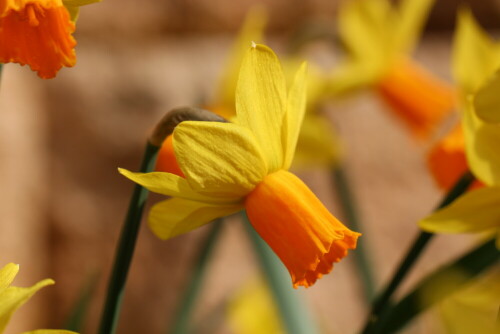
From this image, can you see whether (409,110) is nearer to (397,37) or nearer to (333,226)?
(397,37)

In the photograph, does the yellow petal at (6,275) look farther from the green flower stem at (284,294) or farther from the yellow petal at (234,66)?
the yellow petal at (234,66)

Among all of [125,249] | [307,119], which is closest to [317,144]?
[307,119]

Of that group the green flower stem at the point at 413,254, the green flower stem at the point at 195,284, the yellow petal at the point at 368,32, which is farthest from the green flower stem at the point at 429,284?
the yellow petal at the point at 368,32

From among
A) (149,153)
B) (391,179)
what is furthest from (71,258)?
(149,153)

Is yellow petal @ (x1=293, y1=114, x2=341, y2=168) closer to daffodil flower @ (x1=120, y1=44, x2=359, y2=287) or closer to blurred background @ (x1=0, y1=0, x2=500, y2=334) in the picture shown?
blurred background @ (x1=0, y1=0, x2=500, y2=334)

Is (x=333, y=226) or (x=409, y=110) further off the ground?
(x=333, y=226)

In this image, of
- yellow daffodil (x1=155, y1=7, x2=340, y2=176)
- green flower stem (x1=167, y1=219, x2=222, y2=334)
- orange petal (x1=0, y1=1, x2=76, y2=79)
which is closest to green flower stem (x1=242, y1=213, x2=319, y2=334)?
green flower stem (x1=167, y1=219, x2=222, y2=334)
